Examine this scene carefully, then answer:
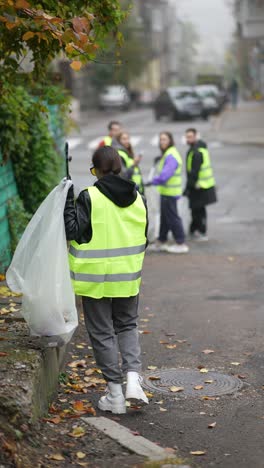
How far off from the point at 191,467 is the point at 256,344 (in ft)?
10.4

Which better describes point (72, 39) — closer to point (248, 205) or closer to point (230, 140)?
point (248, 205)

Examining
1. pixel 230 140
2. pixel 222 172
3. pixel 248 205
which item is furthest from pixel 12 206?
pixel 230 140

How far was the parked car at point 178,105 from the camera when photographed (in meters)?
45.4

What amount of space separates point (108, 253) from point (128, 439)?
3.96 feet

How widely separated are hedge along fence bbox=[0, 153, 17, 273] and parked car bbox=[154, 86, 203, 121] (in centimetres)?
3498

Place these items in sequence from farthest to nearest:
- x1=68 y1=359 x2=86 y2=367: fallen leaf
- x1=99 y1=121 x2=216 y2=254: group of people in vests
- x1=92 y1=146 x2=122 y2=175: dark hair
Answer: x1=99 y1=121 x2=216 y2=254: group of people in vests < x1=68 y1=359 x2=86 y2=367: fallen leaf < x1=92 y1=146 x2=122 y2=175: dark hair

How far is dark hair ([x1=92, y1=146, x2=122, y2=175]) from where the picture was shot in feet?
20.3

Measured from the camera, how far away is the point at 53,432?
5793 millimetres

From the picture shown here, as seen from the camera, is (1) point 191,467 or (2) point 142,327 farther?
(2) point 142,327

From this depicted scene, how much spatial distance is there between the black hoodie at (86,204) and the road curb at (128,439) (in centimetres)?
115

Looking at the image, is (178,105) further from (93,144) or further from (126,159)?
(126,159)

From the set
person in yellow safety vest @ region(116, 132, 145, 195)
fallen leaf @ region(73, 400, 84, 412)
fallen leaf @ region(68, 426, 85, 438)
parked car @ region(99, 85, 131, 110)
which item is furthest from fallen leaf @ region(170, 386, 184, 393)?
parked car @ region(99, 85, 131, 110)

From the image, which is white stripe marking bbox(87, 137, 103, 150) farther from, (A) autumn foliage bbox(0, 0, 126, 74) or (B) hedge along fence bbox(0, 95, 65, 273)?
(A) autumn foliage bbox(0, 0, 126, 74)

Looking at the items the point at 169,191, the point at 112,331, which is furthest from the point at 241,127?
the point at 112,331
